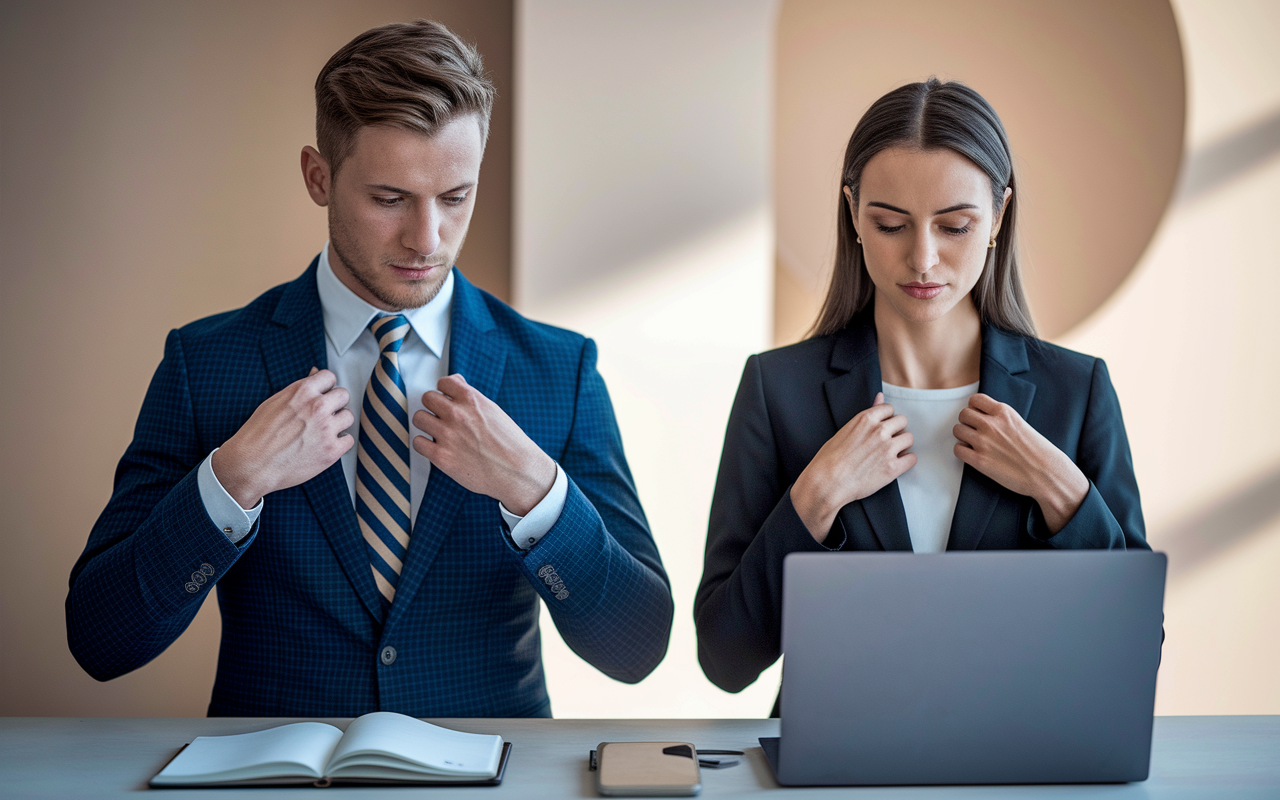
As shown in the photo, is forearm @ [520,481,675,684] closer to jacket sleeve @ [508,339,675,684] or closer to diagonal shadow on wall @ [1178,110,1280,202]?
jacket sleeve @ [508,339,675,684]

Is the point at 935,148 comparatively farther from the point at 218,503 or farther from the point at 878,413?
the point at 218,503

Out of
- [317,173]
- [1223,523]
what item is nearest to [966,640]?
[317,173]

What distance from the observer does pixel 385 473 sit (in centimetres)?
180

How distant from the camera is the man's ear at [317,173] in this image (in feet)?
6.08

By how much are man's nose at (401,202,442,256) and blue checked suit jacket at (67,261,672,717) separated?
227 mm

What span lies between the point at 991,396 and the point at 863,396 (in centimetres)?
24

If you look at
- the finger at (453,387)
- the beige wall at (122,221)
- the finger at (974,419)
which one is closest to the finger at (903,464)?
the finger at (974,419)

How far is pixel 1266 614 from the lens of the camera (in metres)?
3.56

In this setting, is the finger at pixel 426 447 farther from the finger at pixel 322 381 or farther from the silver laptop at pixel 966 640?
the silver laptop at pixel 966 640

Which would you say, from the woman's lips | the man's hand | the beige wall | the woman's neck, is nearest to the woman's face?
the woman's lips

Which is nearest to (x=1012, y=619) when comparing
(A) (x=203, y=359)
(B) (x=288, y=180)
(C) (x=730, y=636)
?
(C) (x=730, y=636)

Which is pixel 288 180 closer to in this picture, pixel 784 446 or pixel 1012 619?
pixel 784 446

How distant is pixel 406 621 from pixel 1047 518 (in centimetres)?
115

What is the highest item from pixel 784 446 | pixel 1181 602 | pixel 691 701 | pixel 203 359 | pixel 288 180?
pixel 288 180
